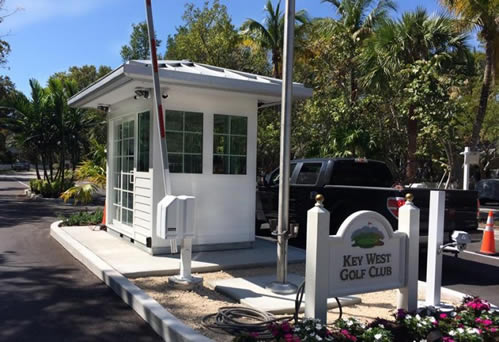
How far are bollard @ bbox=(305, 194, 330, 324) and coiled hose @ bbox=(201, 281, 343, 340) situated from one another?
0.24 meters

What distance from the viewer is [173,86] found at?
725 centimetres

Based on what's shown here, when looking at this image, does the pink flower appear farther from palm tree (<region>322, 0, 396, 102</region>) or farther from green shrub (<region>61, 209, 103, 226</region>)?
palm tree (<region>322, 0, 396, 102</region>)

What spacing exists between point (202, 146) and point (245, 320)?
12.7 ft

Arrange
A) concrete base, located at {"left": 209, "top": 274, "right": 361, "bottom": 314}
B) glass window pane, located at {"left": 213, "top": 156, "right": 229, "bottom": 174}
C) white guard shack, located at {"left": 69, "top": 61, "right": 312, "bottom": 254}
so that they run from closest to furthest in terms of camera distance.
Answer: concrete base, located at {"left": 209, "top": 274, "right": 361, "bottom": 314} < white guard shack, located at {"left": 69, "top": 61, "right": 312, "bottom": 254} < glass window pane, located at {"left": 213, "top": 156, "right": 229, "bottom": 174}

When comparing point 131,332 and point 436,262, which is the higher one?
point 436,262

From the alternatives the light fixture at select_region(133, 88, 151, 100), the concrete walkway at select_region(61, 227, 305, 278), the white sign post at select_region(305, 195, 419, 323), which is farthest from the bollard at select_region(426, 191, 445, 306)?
the light fixture at select_region(133, 88, 151, 100)

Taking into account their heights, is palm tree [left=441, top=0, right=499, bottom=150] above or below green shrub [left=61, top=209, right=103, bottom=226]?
above

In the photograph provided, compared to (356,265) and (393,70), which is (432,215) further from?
(393,70)

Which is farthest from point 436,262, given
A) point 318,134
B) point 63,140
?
point 63,140

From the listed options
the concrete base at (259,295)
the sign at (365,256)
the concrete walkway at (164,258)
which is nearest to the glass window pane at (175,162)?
the concrete walkway at (164,258)

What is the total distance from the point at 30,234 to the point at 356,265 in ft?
27.1

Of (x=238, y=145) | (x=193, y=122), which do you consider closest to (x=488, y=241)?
(x=238, y=145)

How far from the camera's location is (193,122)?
7875 mm

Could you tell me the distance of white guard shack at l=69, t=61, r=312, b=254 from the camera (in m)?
7.53
